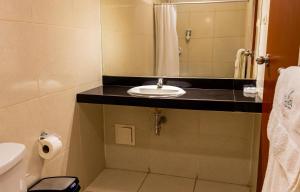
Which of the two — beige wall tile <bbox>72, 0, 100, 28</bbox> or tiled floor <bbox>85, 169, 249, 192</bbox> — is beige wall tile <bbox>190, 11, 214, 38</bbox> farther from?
tiled floor <bbox>85, 169, 249, 192</bbox>

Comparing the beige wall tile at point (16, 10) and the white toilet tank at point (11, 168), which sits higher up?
the beige wall tile at point (16, 10)

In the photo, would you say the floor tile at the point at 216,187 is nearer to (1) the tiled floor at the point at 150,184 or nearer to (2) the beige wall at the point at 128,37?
(1) the tiled floor at the point at 150,184

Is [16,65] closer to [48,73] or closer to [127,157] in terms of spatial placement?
[48,73]

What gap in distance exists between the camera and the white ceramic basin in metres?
1.78

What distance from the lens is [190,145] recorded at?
7.02 feet

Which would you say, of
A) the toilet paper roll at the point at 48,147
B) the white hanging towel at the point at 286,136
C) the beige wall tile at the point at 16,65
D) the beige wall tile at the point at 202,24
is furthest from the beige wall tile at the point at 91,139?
the white hanging towel at the point at 286,136

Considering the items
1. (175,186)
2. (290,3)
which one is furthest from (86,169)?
(290,3)

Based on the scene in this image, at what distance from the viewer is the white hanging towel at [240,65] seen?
1.95 m

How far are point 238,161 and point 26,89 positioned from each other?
5.04ft

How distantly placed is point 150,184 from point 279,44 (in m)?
1.36

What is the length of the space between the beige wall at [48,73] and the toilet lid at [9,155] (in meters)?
0.13

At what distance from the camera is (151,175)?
7.32 feet

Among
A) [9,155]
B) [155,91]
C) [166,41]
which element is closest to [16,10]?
[9,155]

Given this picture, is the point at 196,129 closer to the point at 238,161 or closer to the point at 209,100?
the point at 238,161
